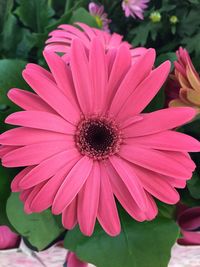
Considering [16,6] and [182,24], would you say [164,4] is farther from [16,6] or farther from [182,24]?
[16,6]

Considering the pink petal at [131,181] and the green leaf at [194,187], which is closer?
the pink petal at [131,181]

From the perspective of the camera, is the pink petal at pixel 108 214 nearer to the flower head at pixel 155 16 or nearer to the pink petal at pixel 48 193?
the pink petal at pixel 48 193

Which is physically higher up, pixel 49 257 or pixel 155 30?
pixel 155 30

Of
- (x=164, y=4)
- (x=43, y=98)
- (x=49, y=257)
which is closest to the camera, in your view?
(x=43, y=98)

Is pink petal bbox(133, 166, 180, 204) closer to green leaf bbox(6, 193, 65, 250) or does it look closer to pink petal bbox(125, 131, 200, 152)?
pink petal bbox(125, 131, 200, 152)

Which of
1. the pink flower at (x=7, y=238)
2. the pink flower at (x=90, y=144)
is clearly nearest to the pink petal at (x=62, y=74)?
the pink flower at (x=90, y=144)

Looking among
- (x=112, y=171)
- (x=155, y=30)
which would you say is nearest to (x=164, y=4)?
(x=155, y=30)
